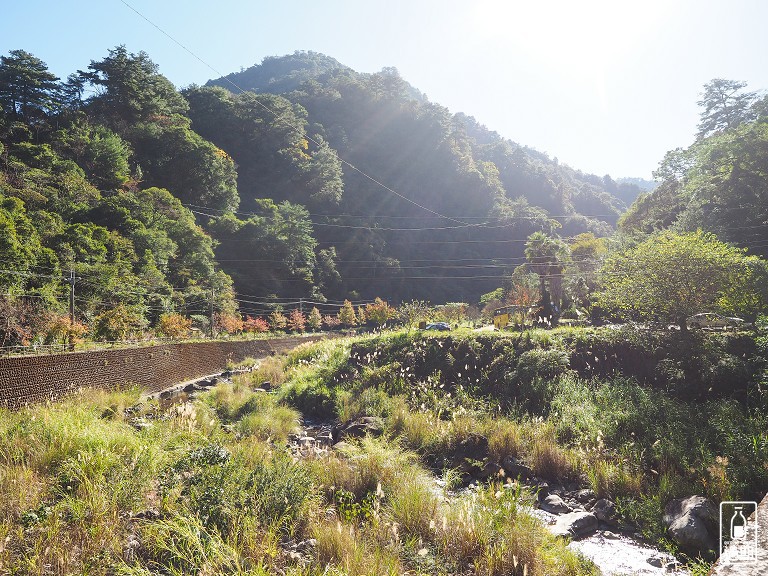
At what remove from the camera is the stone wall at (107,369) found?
12.8 meters

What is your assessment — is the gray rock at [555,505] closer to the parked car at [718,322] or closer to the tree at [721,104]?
the parked car at [718,322]

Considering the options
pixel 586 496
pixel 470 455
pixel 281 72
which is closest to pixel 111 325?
pixel 470 455

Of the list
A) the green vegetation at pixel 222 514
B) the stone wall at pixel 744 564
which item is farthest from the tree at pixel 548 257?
the stone wall at pixel 744 564

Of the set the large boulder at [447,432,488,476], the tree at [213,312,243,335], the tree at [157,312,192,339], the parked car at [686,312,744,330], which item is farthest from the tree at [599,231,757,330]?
the tree at [213,312,243,335]

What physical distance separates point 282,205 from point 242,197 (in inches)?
399

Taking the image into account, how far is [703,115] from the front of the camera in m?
51.6

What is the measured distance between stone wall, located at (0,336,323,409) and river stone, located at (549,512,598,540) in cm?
1388

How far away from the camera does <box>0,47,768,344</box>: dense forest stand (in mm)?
26812

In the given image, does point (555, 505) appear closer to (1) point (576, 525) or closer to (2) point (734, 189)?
(1) point (576, 525)

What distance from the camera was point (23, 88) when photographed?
42.8 meters

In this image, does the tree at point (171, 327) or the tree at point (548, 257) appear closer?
the tree at point (548, 257)

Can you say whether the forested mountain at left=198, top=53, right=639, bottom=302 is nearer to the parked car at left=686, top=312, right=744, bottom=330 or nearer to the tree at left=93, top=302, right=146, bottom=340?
the tree at left=93, top=302, right=146, bottom=340

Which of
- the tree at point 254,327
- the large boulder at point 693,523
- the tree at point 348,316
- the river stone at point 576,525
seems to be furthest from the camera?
the tree at point 348,316

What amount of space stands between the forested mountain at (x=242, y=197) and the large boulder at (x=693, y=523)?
14.6 m
